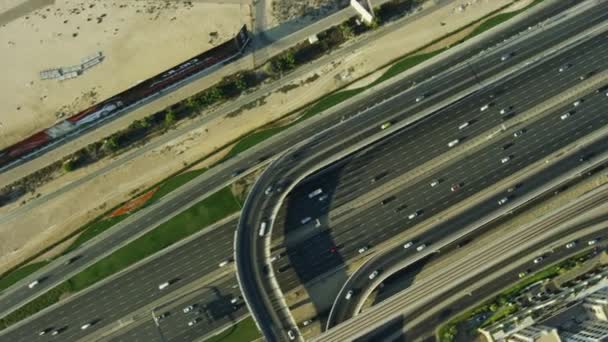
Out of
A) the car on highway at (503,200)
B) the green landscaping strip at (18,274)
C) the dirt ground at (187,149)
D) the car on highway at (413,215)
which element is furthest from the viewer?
the dirt ground at (187,149)

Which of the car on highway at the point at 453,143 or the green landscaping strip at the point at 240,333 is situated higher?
the car on highway at the point at 453,143

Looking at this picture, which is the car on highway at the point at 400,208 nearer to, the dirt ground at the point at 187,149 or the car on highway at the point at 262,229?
the car on highway at the point at 262,229

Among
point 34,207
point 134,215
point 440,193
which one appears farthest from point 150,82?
point 440,193

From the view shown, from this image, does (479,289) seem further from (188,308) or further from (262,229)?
(188,308)

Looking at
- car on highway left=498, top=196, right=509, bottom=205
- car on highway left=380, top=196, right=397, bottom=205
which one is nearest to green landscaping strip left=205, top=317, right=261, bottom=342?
car on highway left=380, top=196, right=397, bottom=205

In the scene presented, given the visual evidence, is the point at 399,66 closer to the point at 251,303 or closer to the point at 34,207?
the point at 251,303

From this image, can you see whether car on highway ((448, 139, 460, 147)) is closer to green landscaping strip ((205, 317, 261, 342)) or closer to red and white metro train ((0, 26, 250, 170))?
red and white metro train ((0, 26, 250, 170))

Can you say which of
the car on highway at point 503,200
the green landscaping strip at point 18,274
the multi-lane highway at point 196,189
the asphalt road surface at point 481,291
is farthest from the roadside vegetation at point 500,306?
the green landscaping strip at point 18,274
